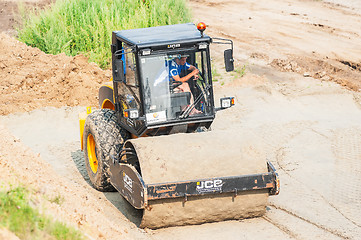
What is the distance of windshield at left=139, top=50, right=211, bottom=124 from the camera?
303 inches

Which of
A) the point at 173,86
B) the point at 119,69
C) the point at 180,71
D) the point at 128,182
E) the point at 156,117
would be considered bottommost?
the point at 128,182

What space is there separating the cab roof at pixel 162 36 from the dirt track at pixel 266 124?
4.67ft

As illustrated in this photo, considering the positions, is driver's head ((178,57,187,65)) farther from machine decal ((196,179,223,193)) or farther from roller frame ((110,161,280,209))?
machine decal ((196,179,223,193))

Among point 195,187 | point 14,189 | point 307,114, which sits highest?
point 14,189

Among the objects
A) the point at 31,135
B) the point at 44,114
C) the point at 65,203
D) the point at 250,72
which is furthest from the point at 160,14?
the point at 65,203

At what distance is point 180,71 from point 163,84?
0.32 metres

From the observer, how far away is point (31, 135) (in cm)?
1147

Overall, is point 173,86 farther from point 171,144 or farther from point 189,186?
point 189,186

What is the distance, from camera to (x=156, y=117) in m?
7.73

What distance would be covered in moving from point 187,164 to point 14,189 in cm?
226

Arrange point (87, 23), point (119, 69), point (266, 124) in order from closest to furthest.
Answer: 1. point (119, 69)
2. point (266, 124)
3. point (87, 23)

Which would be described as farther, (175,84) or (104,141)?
(104,141)

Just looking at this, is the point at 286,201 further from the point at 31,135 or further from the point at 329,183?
the point at 31,135

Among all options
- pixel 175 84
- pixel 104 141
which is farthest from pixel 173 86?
pixel 104 141
